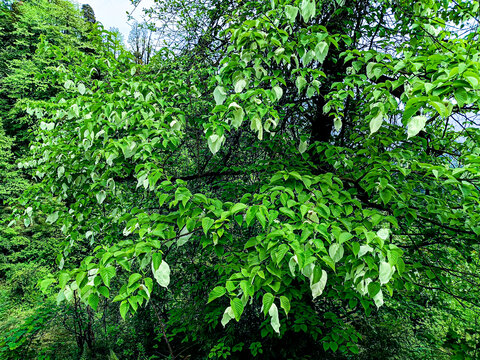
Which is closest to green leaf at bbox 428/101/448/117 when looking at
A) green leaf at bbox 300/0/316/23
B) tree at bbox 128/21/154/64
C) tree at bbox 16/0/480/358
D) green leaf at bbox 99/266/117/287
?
tree at bbox 16/0/480/358

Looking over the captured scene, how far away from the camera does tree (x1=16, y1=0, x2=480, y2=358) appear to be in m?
1.24

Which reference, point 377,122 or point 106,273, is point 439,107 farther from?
point 106,273

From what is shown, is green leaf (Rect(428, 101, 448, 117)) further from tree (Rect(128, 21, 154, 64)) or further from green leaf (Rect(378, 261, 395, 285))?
tree (Rect(128, 21, 154, 64))

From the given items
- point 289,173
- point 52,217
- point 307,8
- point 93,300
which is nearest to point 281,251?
point 289,173

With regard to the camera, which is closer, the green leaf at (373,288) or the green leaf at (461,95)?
the green leaf at (461,95)

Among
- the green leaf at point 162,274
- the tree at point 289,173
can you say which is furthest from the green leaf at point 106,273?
the green leaf at point 162,274

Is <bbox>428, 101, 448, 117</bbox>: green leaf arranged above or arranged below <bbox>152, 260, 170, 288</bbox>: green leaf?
above

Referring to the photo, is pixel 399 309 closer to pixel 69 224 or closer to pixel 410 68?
pixel 410 68

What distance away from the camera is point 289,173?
1577mm

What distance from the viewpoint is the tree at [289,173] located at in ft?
4.08

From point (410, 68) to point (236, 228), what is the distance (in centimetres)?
253

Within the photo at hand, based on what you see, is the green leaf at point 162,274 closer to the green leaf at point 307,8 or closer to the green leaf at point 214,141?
the green leaf at point 214,141

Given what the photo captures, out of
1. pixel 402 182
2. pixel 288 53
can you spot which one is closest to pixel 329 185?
pixel 402 182

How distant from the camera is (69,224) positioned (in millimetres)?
2520
